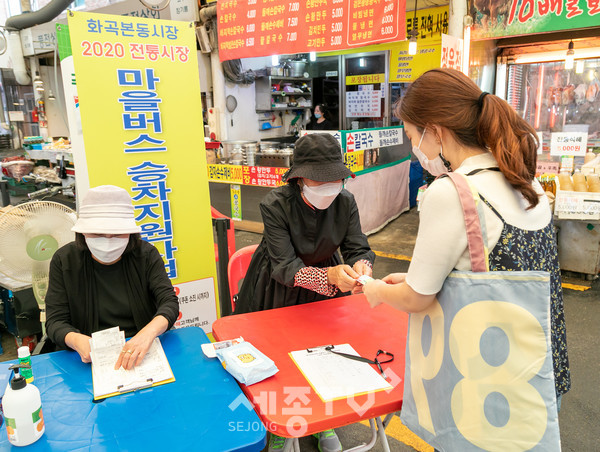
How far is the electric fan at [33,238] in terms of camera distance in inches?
106

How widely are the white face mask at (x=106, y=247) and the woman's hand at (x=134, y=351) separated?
Result: 0.39 metres

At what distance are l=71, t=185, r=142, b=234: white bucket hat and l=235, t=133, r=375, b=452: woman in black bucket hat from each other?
2.08ft

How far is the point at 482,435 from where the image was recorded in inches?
42.9

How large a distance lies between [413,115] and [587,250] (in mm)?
4290

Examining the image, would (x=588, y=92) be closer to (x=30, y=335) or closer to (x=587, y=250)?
(x=587, y=250)

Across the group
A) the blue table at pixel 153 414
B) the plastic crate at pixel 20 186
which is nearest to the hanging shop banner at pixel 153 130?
the blue table at pixel 153 414

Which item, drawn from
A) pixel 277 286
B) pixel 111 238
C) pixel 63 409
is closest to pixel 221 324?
pixel 277 286

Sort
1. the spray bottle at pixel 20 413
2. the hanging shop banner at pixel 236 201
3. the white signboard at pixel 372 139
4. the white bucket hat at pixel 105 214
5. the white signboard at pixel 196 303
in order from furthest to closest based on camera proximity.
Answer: the hanging shop banner at pixel 236 201, the white signboard at pixel 372 139, the white signboard at pixel 196 303, the white bucket hat at pixel 105 214, the spray bottle at pixel 20 413

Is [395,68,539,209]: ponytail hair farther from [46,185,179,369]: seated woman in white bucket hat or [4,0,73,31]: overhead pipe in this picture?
[4,0,73,31]: overhead pipe

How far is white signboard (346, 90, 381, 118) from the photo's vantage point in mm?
8492

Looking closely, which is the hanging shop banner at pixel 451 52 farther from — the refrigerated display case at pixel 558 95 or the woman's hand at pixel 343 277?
the woman's hand at pixel 343 277

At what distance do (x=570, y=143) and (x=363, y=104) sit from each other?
448 centimetres

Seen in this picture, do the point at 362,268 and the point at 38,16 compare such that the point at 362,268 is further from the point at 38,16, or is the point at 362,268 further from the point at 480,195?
the point at 38,16

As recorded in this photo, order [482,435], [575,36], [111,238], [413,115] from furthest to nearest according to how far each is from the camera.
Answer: [575,36] < [111,238] < [413,115] < [482,435]
